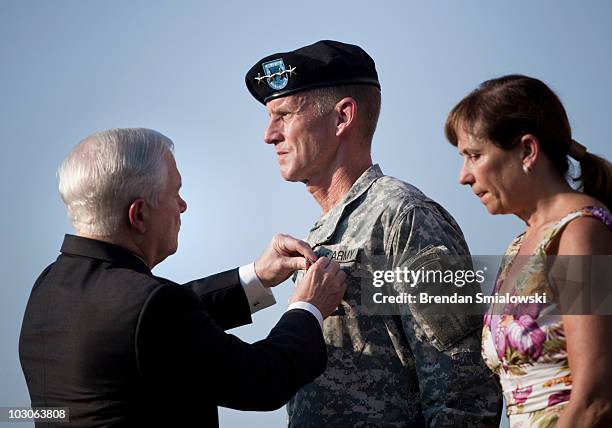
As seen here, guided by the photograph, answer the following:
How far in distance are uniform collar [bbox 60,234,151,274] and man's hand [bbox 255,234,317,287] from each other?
0.73 meters

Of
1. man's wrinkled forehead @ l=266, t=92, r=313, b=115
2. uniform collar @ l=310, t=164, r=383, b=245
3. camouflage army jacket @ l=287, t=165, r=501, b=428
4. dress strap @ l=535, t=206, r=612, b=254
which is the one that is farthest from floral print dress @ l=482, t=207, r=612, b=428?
man's wrinkled forehead @ l=266, t=92, r=313, b=115

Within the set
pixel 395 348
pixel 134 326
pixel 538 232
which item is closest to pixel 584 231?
pixel 538 232

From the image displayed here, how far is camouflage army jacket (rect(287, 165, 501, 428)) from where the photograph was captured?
2914 millimetres

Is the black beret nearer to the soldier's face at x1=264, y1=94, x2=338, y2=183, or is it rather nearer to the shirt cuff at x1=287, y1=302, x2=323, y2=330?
the soldier's face at x1=264, y1=94, x2=338, y2=183

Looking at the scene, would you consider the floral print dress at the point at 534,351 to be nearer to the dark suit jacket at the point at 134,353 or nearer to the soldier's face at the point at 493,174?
the soldier's face at the point at 493,174

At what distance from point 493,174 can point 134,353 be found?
123 cm

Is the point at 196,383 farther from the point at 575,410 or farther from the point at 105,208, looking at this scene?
the point at 575,410

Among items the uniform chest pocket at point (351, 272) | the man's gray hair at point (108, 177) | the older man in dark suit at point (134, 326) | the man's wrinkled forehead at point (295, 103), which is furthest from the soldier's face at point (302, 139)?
the man's gray hair at point (108, 177)

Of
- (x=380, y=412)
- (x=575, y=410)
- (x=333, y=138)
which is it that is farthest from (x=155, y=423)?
(x=333, y=138)

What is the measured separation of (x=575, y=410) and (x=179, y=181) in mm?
1493

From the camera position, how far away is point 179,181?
115 inches

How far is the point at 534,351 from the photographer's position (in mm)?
2398

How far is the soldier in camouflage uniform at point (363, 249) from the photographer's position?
2934 millimetres

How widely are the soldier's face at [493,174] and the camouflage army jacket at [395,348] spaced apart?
14.3 inches
